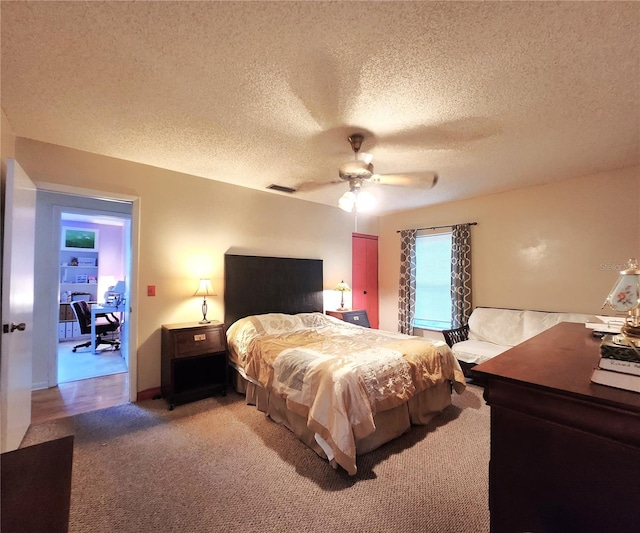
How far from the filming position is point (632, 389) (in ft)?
2.29

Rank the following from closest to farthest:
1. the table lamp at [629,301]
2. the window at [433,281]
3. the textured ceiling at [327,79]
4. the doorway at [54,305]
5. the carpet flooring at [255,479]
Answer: the table lamp at [629,301] < the textured ceiling at [327,79] < the carpet flooring at [255,479] < the doorway at [54,305] < the window at [433,281]

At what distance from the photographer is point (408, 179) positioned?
8.38 ft

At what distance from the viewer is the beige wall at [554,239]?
3258mm

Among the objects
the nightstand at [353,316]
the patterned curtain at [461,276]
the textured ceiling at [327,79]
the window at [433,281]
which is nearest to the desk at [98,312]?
the textured ceiling at [327,79]

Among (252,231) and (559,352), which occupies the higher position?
(252,231)

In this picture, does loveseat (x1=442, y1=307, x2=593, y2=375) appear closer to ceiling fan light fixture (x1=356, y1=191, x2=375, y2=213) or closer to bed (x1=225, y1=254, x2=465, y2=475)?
bed (x1=225, y1=254, x2=465, y2=475)

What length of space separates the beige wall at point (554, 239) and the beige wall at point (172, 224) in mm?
2899

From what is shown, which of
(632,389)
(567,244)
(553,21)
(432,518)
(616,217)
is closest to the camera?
(632,389)

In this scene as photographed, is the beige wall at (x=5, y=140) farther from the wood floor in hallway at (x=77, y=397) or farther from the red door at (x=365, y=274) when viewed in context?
the red door at (x=365, y=274)

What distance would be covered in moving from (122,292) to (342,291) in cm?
489

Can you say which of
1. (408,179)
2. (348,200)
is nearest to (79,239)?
(348,200)

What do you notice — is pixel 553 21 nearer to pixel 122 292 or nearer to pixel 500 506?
pixel 500 506

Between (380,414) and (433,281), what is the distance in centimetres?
308

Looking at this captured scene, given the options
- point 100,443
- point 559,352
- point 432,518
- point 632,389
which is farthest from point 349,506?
point 100,443
